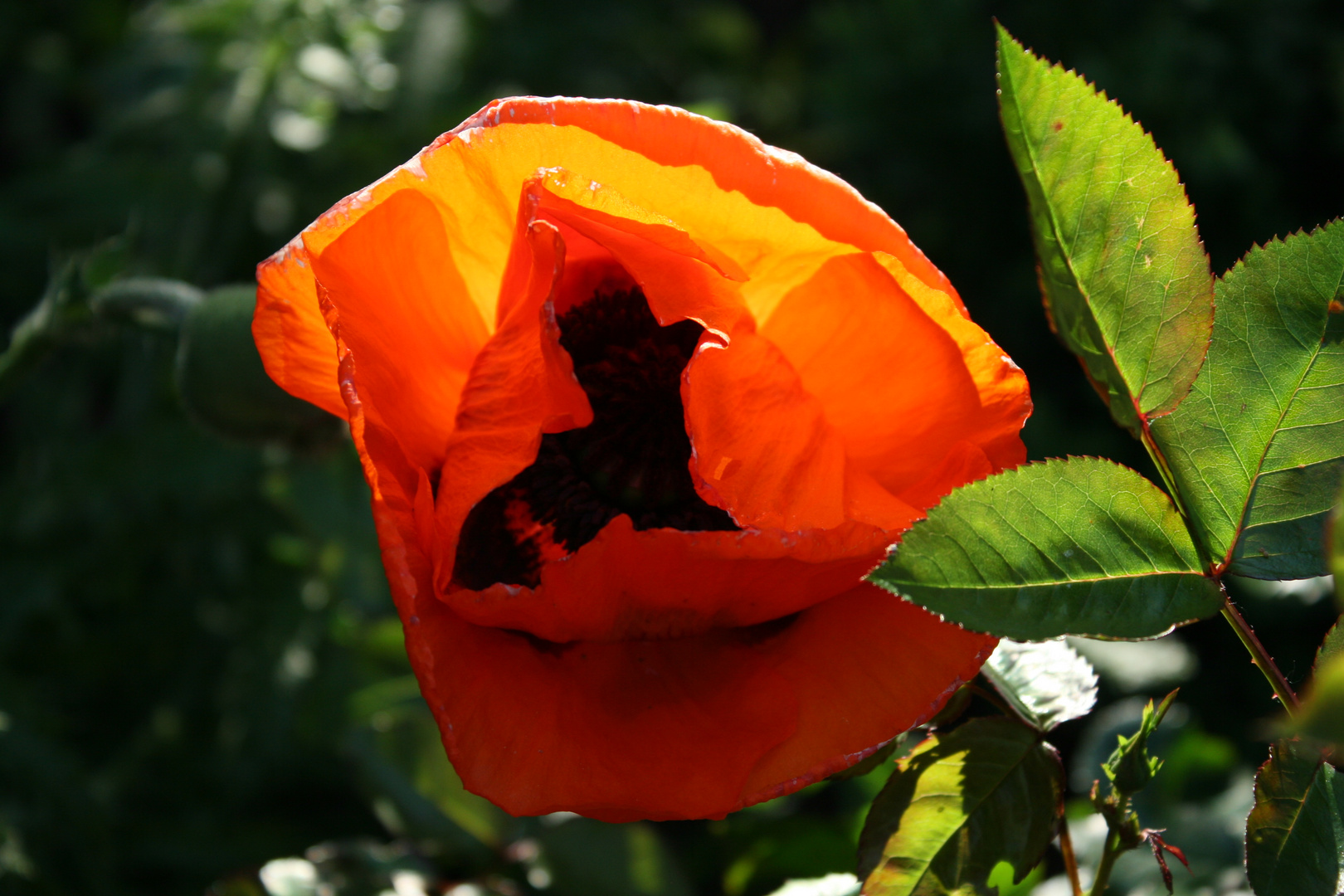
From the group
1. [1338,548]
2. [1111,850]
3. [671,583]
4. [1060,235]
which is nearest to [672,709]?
[671,583]

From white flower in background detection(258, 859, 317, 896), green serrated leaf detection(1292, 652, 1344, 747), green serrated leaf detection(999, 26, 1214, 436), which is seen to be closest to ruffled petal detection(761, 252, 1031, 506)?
green serrated leaf detection(999, 26, 1214, 436)

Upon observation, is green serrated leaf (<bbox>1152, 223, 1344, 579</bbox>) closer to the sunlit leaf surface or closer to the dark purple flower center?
the sunlit leaf surface

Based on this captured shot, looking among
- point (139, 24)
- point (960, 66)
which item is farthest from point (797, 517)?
point (960, 66)

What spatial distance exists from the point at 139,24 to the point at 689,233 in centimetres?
244

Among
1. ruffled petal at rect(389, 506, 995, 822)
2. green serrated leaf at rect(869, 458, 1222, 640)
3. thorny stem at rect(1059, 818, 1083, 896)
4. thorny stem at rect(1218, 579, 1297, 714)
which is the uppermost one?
green serrated leaf at rect(869, 458, 1222, 640)

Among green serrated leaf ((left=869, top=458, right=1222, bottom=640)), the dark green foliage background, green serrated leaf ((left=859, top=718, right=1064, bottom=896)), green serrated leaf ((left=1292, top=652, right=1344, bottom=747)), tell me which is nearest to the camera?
green serrated leaf ((left=1292, top=652, right=1344, bottom=747))

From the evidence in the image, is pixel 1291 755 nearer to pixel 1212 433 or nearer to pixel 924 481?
pixel 1212 433

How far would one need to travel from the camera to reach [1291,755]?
651 millimetres

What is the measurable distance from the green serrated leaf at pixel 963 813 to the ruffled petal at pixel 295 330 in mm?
463

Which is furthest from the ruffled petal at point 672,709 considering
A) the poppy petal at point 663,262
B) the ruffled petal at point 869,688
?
the poppy petal at point 663,262

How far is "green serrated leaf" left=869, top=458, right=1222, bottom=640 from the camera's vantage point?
60 centimetres

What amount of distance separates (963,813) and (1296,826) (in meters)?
0.18

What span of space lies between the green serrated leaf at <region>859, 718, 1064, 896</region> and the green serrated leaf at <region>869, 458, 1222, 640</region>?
16cm

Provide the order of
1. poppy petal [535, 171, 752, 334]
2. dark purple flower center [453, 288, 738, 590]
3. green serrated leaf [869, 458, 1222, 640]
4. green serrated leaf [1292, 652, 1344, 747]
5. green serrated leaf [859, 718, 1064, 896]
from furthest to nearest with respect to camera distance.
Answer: dark purple flower center [453, 288, 738, 590]
poppy petal [535, 171, 752, 334]
green serrated leaf [859, 718, 1064, 896]
green serrated leaf [869, 458, 1222, 640]
green serrated leaf [1292, 652, 1344, 747]
